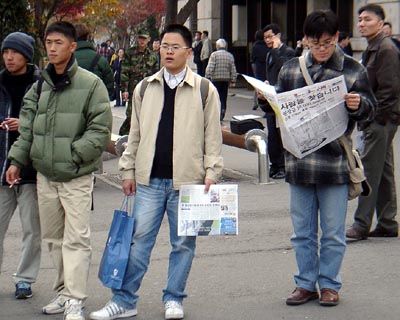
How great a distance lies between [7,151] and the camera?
21.6 ft

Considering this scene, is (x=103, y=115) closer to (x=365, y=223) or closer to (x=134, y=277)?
(x=134, y=277)

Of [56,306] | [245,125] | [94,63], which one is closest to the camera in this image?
[56,306]

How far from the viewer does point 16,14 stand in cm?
1212

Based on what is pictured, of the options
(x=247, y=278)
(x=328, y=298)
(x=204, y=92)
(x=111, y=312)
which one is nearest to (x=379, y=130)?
(x=247, y=278)

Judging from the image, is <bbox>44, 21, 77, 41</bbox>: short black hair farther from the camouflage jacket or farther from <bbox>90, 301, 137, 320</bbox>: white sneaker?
the camouflage jacket

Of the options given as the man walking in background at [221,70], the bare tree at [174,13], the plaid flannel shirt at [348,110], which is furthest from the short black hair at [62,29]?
the man walking in background at [221,70]

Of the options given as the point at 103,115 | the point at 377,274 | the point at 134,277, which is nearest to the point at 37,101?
the point at 103,115

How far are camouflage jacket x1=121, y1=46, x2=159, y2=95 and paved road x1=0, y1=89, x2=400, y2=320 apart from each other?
12.9 feet

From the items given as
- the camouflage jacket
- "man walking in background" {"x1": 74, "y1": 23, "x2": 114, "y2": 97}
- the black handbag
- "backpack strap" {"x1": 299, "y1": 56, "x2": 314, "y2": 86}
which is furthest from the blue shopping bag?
the camouflage jacket

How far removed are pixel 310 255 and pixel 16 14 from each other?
697cm

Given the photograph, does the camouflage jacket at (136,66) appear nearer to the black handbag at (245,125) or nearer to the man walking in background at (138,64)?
the man walking in background at (138,64)

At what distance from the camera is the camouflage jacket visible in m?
13.7

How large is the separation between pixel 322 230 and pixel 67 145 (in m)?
1.81

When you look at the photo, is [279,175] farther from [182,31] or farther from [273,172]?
[182,31]
